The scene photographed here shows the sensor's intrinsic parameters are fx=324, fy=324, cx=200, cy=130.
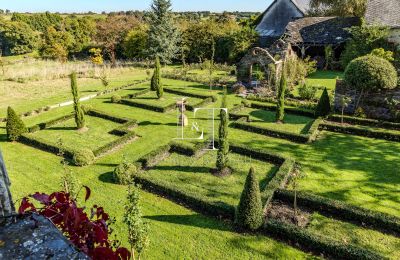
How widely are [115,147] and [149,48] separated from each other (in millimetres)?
30816

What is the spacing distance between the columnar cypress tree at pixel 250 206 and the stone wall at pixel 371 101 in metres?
15.6

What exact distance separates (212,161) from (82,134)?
9.14m

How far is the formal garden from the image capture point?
10.6 m

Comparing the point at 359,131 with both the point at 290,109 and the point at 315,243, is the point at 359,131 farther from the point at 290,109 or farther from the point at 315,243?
the point at 315,243

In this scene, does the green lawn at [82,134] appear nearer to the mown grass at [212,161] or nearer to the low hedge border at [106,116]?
the low hedge border at [106,116]

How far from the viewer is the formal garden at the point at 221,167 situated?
10.6 meters

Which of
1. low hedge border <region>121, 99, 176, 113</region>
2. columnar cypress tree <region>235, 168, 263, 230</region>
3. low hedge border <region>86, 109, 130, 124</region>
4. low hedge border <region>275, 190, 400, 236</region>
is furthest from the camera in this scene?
low hedge border <region>121, 99, 176, 113</region>

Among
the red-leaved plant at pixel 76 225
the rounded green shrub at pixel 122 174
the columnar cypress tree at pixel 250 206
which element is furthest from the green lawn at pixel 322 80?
the red-leaved plant at pixel 76 225

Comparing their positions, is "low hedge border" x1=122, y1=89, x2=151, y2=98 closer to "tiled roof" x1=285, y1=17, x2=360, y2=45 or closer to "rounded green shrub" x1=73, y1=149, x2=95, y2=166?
"rounded green shrub" x1=73, y1=149, x2=95, y2=166

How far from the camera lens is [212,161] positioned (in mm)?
16844

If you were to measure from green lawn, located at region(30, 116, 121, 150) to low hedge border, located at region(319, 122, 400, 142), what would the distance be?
13.6 metres

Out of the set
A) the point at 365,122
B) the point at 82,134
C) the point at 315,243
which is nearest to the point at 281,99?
the point at 365,122

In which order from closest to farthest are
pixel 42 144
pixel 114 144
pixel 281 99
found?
pixel 114 144, pixel 42 144, pixel 281 99

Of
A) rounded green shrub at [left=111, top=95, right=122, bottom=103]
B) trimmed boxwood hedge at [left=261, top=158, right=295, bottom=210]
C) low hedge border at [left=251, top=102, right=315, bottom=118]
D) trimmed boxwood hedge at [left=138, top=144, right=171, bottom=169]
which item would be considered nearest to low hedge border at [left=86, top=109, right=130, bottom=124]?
rounded green shrub at [left=111, top=95, right=122, bottom=103]
